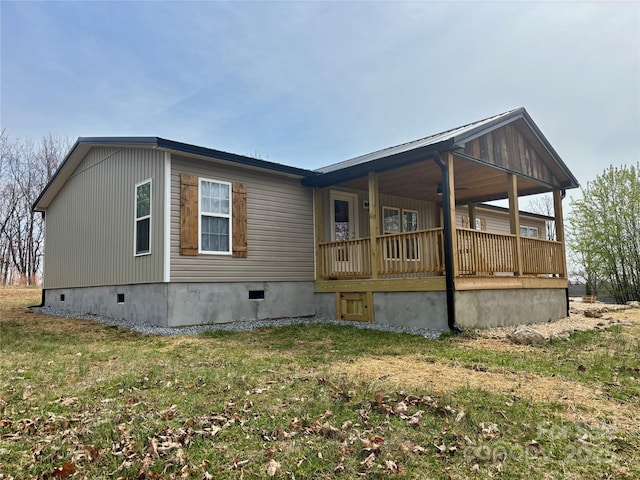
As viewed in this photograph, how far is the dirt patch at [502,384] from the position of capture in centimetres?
338

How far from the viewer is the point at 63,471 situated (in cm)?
254

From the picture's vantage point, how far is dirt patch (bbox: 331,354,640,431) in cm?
338

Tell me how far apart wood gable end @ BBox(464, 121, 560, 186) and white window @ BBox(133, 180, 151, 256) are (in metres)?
6.45

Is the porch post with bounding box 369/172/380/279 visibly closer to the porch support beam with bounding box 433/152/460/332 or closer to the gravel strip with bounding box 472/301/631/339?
the porch support beam with bounding box 433/152/460/332

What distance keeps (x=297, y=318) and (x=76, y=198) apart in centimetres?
735

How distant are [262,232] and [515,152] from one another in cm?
606

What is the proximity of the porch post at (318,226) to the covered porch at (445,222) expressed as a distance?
0.03 m

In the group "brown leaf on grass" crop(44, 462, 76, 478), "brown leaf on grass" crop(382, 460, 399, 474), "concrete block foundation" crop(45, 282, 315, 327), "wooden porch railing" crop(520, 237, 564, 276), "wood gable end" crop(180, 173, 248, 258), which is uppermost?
"wood gable end" crop(180, 173, 248, 258)

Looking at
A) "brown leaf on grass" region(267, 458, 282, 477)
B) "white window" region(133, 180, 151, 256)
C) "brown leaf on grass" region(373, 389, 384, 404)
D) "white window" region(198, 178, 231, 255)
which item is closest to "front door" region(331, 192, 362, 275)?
"white window" region(198, 178, 231, 255)

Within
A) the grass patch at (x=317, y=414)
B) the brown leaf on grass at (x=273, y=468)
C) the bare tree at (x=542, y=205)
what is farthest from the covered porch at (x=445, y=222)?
the bare tree at (x=542, y=205)

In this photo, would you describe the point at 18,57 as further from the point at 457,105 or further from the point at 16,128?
the point at 457,105

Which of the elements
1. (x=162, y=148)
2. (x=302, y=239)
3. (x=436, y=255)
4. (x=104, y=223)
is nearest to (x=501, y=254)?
(x=436, y=255)

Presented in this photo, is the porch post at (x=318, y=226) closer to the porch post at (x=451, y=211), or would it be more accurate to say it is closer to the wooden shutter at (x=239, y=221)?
the wooden shutter at (x=239, y=221)

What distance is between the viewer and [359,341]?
7031 millimetres
